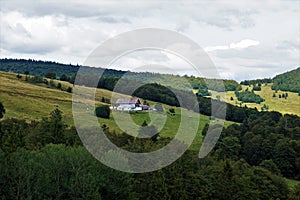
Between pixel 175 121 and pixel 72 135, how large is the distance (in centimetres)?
6151

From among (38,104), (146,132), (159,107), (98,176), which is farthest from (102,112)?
(98,176)

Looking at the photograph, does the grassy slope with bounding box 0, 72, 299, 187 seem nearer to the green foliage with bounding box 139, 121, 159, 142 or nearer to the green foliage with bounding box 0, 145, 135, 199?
the green foliage with bounding box 139, 121, 159, 142

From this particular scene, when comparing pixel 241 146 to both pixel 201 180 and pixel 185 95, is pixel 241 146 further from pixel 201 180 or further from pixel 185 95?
pixel 201 180

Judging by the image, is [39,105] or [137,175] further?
[39,105]

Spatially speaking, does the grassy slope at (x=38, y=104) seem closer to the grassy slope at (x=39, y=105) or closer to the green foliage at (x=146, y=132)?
the grassy slope at (x=39, y=105)

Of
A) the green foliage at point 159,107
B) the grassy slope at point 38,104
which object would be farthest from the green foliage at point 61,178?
the green foliage at point 159,107

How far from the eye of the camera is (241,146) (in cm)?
13988

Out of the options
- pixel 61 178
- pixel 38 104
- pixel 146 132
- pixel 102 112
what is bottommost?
pixel 102 112

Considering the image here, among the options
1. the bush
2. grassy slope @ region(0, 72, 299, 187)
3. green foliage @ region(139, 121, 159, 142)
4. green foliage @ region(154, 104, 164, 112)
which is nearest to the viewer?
green foliage @ region(139, 121, 159, 142)

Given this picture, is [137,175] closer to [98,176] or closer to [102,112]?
[98,176]

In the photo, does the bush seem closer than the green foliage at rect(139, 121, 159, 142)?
No

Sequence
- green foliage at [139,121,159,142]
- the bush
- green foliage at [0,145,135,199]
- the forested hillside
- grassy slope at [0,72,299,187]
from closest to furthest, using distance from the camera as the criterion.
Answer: green foliage at [0,145,135,199], the forested hillside, green foliage at [139,121,159,142], grassy slope at [0,72,299,187], the bush

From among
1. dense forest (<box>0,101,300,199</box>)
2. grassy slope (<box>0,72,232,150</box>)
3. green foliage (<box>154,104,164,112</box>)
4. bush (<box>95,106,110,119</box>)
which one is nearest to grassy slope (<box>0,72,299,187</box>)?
grassy slope (<box>0,72,232,150</box>)

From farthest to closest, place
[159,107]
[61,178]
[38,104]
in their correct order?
[159,107]
[38,104]
[61,178]
